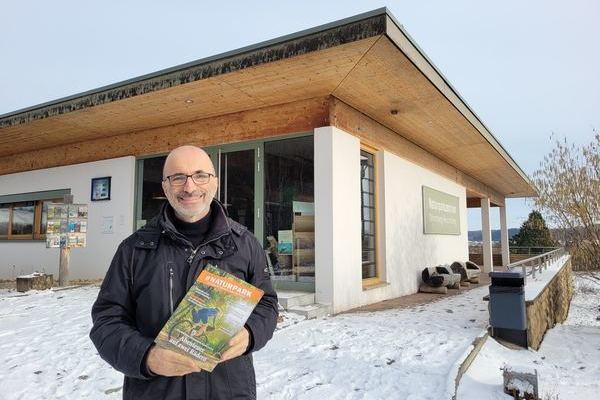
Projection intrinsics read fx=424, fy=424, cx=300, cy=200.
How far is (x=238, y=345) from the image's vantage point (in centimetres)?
126

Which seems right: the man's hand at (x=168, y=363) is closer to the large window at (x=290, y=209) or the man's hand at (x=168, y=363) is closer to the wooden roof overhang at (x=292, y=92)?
the wooden roof overhang at (x=292, y=92)

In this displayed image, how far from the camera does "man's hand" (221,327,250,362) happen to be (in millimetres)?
1215

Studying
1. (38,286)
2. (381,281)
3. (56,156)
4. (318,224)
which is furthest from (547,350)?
(56,156)

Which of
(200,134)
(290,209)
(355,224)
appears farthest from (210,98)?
(355,224)

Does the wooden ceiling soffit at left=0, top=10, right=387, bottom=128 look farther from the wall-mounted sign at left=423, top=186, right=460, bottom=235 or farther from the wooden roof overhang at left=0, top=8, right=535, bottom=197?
the wall-mounted sign at left=423, top=186, right=460, bottom=235

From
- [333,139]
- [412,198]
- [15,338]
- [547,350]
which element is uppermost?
[333,139]

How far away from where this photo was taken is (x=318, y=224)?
20.6 ft

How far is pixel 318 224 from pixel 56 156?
698 cm

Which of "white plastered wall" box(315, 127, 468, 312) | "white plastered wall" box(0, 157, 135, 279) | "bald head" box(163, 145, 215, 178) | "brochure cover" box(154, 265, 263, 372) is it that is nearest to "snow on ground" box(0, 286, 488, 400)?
"white plastered wall" box(315, 127, 468, 312)

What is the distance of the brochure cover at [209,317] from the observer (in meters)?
1.18

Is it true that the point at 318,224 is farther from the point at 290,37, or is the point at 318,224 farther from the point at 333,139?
the point at 290,37

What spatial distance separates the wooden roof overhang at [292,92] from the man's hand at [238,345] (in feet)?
12.6

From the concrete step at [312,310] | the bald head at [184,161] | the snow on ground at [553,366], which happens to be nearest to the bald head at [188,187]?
the bald head at [184,161]

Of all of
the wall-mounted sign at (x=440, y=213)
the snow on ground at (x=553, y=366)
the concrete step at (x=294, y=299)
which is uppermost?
the wall-mounted sign at (x=440, y=213)
